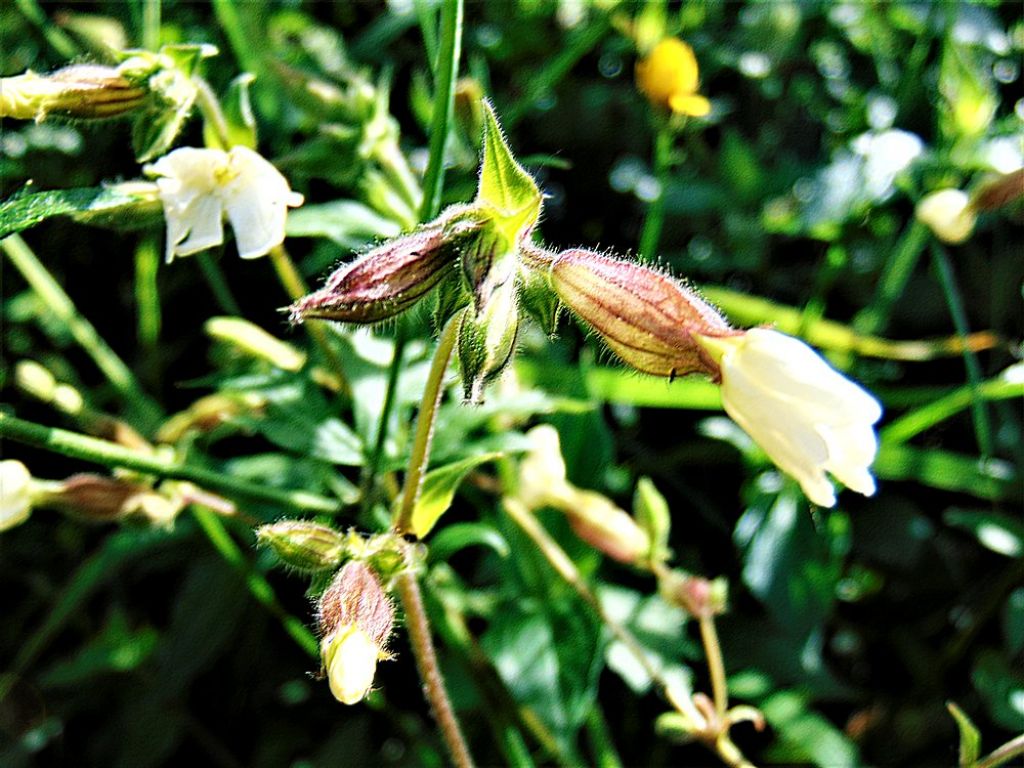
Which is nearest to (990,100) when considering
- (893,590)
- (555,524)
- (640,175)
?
(640,175)

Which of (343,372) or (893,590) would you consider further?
(893,590)

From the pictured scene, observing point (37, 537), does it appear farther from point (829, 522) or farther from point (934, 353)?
point (934, 353)

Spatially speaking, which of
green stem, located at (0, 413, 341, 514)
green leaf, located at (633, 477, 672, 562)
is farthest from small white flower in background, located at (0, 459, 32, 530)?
green leaf, located at (633, 477, 672, 562)

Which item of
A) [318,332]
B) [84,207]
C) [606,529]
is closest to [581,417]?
[606,529]

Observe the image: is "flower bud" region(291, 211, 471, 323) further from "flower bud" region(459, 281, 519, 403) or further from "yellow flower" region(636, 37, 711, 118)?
"yellow flower" region(636, 37, 711, 118)

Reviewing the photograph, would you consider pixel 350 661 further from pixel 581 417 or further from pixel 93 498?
pixel 581 417

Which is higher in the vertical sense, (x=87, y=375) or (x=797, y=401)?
(x=797, y=401)
